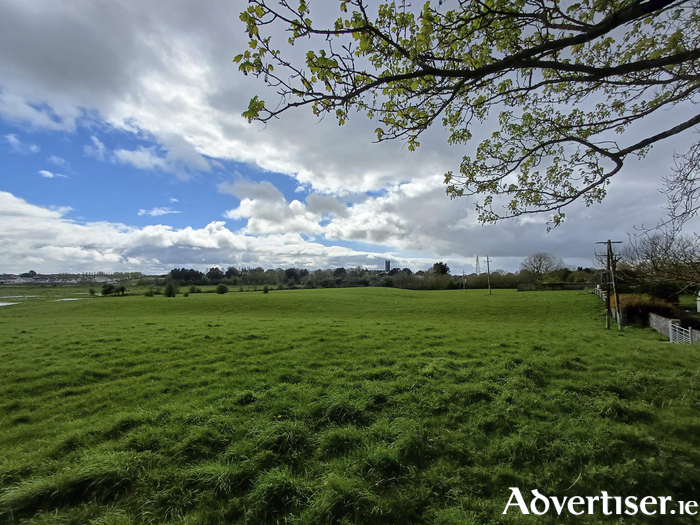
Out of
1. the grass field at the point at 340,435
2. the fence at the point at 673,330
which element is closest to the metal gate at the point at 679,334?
the fence at the point at 673,330

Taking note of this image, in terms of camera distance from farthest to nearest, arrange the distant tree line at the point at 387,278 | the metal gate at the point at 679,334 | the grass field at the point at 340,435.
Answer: the distant tree line at the point at 387,278
the metal gate at the point at 679,334
the grass field at the point at 340,435

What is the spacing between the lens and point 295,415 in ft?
17.3

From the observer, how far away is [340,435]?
15.1 feet

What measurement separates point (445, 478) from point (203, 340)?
458 inches

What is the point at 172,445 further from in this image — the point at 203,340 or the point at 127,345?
the point at 127,345

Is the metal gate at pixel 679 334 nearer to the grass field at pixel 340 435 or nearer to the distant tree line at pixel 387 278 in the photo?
the grass field at pixel 340 435

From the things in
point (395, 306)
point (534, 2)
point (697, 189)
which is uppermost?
point (534, 2)

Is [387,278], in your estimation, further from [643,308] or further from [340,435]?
[340,435]

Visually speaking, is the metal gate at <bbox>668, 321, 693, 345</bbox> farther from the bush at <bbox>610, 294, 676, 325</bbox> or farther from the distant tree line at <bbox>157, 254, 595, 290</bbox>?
the distant tree line at <bbox>157, 254, 595, 290</bbox>

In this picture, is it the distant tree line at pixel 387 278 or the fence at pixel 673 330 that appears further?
the distant tree line at pixel 387 278

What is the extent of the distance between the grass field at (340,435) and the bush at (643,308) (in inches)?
907

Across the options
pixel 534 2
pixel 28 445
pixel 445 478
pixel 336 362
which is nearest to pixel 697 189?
pixel 534 2

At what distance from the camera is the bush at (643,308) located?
2502 cm

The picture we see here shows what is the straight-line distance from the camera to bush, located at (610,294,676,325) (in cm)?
2502
